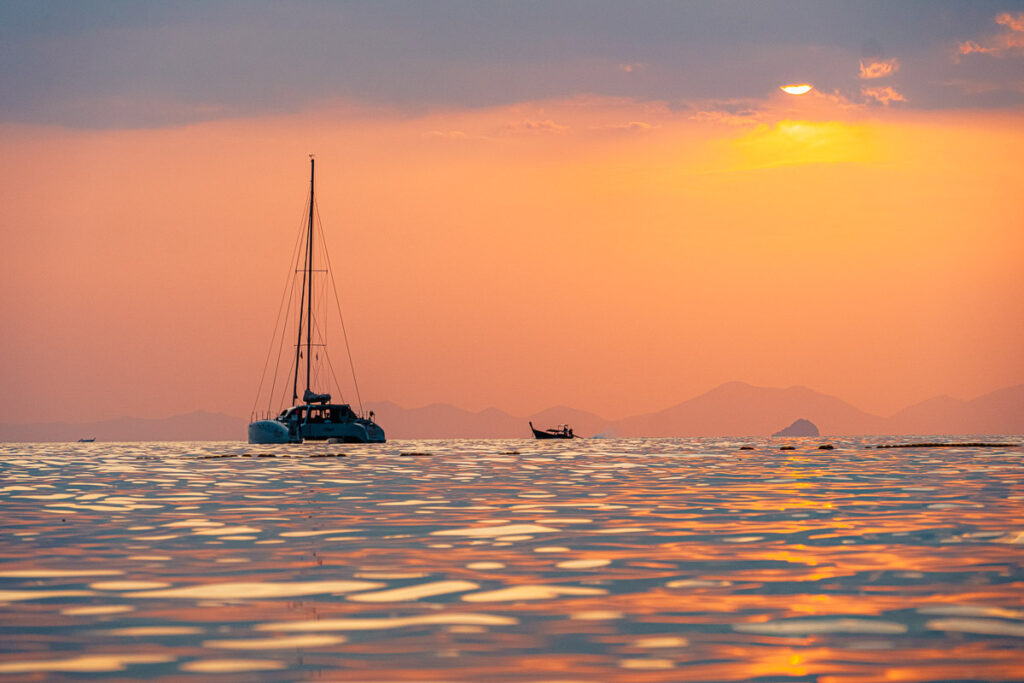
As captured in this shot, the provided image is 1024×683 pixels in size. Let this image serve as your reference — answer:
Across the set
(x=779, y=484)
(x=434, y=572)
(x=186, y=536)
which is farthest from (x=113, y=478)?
(x=434, y=572)

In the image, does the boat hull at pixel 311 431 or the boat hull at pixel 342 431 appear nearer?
the boat hull at pixel 311 431

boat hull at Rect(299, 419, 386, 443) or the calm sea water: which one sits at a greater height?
→ boat hull at Rect(299, 419, 386, 443)

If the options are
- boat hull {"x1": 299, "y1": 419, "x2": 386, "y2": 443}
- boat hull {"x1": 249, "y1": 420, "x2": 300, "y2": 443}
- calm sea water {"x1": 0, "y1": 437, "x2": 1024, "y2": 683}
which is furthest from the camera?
boat hull {"x1": 299, "y1": 419, "x2": 386, "y2": 443}

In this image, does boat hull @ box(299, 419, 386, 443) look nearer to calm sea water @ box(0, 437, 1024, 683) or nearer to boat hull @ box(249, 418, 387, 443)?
boat hull @ box(249, 418, 387, 443)

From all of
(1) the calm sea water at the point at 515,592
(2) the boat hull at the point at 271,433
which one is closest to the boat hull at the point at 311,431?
(2) the boat hull at the point at 271,433

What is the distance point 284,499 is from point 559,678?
29.7 metres

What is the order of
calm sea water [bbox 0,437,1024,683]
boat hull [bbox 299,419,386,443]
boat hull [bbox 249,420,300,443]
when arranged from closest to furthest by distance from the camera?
calm sea water [bbox 0,437,1024,683] < boat hull [bbox 249,420,300,443] < boat hull [bbox 299,419,386,443]

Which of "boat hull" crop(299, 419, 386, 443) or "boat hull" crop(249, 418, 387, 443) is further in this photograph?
"boat hull" crop(299, 419, 386, 443)

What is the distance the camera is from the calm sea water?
12836 mm

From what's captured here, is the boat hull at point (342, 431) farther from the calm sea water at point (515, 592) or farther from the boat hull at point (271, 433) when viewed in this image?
the calm sea water at point (515, 592)

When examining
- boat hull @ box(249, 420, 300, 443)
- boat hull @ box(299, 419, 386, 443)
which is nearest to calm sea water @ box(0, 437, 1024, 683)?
boat hull @ box(249, 420, 300, 443)

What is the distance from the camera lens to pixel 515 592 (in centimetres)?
1780

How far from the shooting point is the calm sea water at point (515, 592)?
12.8m

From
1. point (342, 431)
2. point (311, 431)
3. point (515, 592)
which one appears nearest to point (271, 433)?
point (311, 431)
